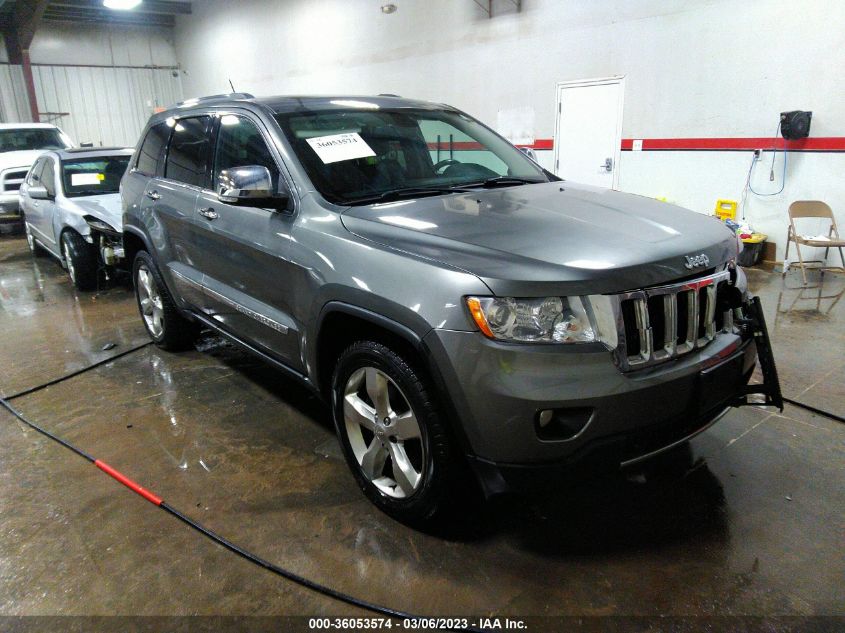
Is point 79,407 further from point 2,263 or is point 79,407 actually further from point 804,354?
point 2,263

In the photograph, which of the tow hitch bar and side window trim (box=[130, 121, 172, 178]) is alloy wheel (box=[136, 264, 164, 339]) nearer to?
side window trim (box=[130, 121, 172, 178])

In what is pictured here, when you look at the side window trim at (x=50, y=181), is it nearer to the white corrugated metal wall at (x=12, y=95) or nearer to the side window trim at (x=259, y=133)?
the side window trim at (x=259, y=133)

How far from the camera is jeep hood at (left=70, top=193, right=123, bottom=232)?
5483mm

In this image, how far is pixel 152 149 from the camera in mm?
3830

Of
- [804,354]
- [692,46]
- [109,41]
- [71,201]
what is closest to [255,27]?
[109,41]

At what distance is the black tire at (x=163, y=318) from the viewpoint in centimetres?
387

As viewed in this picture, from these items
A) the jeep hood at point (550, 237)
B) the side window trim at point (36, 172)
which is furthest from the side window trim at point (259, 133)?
the side window trim at point (36, 172)

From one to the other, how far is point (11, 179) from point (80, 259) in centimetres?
478

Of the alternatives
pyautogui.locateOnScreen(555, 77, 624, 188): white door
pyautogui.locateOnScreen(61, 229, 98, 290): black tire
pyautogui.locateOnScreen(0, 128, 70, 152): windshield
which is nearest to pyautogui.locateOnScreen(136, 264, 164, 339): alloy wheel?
pyautogui.locateOnScreen(61, 229, 98, 290): black tire

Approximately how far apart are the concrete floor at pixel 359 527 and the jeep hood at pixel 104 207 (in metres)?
2.52

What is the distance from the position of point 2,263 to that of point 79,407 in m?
5.75

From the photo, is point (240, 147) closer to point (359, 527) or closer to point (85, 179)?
point (359, 527)

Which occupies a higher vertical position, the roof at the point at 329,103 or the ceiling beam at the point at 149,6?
the ceiling beam at the point at 149,6

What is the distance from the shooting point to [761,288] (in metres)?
5.73
